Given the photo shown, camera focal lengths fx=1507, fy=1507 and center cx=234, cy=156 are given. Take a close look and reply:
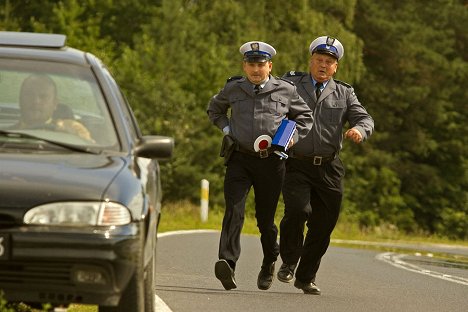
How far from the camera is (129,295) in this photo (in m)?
7.30

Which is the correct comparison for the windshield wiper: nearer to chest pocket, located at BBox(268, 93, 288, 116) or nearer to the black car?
the black car

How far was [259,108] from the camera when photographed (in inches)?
440

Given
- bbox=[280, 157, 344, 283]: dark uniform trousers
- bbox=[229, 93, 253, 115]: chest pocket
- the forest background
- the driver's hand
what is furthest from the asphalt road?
the forest background

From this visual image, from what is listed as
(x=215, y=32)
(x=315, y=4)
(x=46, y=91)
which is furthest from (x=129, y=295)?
(x=315, y=4)

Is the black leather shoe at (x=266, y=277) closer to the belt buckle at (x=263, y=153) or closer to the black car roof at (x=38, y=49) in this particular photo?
the belt buckle at (x=263, y=153)

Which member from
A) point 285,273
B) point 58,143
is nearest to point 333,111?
point 285,273

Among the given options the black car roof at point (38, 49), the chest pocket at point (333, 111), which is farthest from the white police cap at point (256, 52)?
the black car roof at point (38, 49)

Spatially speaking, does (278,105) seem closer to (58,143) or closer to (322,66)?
(322,66)

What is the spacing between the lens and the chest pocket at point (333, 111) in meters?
11.7

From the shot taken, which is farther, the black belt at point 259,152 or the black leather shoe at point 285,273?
the black leather shoe at point 285,273

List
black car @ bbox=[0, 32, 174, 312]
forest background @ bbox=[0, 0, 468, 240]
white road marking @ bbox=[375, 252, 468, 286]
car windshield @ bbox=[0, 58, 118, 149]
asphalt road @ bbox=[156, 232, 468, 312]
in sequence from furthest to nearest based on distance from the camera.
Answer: forest background @ bbox=[0, 0, 468, 240], white road marking @ bbox=[375, 252, 468, 286], asphalt road @ bbox=[156, 232, 468, 312], car windshield @ bbox=[0, 58, 118, 149], black car @ bbox=[0, 32, 174, 312]

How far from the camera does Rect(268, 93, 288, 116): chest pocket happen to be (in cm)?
1120

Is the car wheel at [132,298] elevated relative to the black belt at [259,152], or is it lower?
lower

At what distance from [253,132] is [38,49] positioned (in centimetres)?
303
